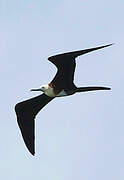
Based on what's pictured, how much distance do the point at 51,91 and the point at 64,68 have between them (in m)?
1.07

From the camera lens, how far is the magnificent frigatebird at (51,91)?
18.2 metres

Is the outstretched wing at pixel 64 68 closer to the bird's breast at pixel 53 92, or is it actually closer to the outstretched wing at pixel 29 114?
the bird's breast at pixel 53 92

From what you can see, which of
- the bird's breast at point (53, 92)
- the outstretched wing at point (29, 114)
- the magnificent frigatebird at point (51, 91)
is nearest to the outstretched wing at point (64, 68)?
the magnificent frigatebird at point (51, 91)

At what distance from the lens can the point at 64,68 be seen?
1859cm

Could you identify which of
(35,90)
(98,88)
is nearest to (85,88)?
(98,88)

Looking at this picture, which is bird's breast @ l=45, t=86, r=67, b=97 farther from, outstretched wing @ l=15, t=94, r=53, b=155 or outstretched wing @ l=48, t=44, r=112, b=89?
outstretched wing @ l=15, t=94, r=53, b=155

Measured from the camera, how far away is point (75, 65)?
18375 mm

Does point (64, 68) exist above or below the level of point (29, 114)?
above

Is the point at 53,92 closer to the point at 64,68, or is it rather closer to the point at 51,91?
the point at 51,91

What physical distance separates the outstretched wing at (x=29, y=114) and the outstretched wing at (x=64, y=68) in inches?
63.9

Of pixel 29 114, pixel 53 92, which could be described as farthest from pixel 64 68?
pixel 29 114

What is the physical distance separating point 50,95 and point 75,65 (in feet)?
5.26

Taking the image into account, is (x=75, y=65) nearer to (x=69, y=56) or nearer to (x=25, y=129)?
(x=69, y=56)

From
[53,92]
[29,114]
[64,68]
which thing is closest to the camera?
[64,68]
